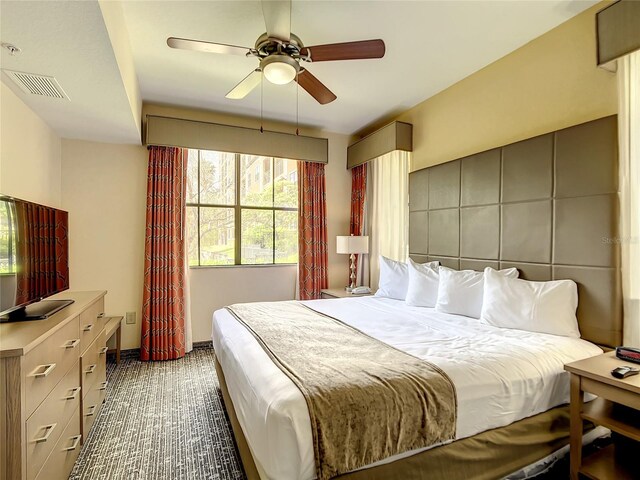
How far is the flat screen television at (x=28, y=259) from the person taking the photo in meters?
1.63

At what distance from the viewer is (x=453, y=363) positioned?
1.70 m

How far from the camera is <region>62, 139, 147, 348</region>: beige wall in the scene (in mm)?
3668

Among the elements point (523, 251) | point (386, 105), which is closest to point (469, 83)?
point (386, 105)

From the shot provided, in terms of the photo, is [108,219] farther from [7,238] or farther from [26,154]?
[7,238]

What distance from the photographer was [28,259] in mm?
1833

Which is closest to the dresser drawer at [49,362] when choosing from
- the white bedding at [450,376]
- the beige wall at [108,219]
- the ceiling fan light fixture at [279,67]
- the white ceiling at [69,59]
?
the white bedding at [450,376]

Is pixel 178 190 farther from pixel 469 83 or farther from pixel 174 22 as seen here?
pixel 469 83

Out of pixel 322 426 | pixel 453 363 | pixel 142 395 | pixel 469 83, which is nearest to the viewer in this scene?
pixel 322 426

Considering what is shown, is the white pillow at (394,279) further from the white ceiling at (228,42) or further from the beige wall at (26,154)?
the beige wall at (26,154)

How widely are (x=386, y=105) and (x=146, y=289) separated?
3.54 m

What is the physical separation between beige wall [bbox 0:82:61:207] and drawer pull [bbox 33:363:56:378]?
1.66 m

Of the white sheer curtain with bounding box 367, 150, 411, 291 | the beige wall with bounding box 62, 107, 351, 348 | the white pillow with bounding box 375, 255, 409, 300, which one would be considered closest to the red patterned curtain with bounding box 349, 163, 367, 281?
the white sheer curtain with bounding box 367, 150, 411, 291

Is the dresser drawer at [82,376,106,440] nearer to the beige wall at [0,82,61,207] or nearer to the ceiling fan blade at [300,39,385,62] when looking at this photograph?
the beige wall at [0,82,61,207]

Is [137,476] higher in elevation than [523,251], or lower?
lower
